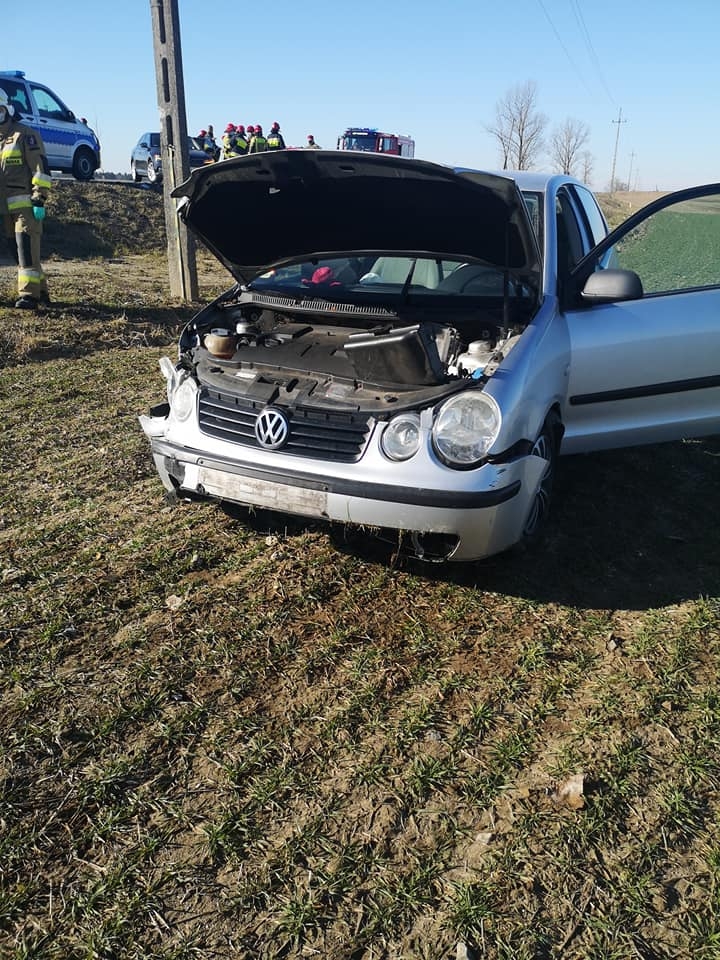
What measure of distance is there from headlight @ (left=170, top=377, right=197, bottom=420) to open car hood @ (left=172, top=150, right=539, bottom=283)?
996 mm

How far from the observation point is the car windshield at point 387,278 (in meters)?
3.97

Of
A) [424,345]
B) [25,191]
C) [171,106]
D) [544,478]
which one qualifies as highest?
[171,106]

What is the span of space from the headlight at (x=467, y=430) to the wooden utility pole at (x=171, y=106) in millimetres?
6673

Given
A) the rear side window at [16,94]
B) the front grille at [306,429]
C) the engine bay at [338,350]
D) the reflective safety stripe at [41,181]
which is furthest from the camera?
the rear side window at [16,94]

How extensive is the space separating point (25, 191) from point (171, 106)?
6.39ft

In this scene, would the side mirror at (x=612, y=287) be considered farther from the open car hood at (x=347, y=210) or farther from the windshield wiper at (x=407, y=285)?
the windshield wiper at (x=407, y=285)

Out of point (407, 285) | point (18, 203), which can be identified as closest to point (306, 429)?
point (407, 285)

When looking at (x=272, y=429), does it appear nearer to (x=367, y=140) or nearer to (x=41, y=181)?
(x=41, y=181)

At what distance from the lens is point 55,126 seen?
651 inches

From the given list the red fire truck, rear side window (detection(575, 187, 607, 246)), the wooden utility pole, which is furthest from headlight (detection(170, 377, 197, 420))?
the red fire truck

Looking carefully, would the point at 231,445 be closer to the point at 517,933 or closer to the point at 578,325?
the point at 578,325

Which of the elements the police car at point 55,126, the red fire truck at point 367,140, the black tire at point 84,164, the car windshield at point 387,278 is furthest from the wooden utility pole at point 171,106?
the red fire truck at point 367,140

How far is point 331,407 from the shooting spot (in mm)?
3113

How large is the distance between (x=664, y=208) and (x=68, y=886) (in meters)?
3.92
